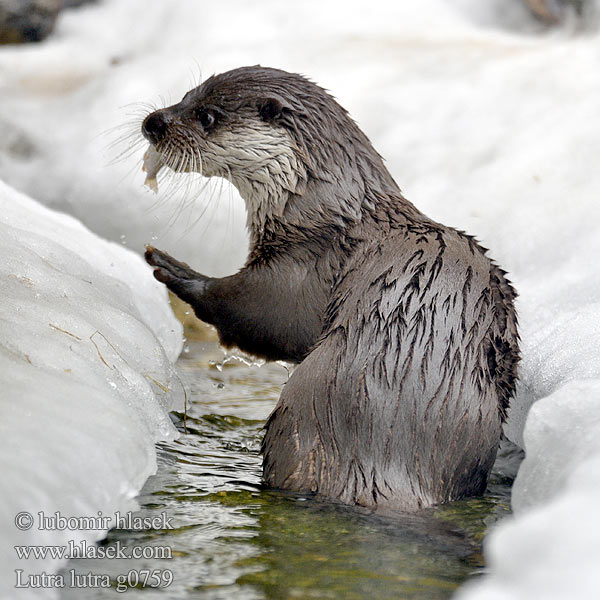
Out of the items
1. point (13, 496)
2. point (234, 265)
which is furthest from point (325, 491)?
point (234, 265)

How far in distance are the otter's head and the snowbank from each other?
0.51 metres

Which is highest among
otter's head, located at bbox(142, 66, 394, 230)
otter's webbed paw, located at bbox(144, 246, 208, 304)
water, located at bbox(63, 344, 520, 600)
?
otter's head, located at bbox(142, 66, 394, 230)

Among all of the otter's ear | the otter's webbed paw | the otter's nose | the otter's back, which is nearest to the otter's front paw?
the otter's webbed paw

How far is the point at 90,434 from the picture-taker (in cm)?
192

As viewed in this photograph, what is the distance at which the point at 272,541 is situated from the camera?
189 centimetres

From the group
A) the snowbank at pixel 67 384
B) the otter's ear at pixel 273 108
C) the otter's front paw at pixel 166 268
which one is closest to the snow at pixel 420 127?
the snowbank at pixel 67 384

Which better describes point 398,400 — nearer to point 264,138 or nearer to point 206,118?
point 264,138

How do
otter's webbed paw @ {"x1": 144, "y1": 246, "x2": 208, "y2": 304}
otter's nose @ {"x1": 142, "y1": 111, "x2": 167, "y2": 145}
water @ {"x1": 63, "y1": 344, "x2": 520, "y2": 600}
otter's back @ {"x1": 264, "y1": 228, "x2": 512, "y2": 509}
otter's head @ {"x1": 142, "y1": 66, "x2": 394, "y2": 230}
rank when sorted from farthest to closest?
otter's nose @ {"x1": 142, "y1": 111, "x2": 167, "y2": 145} < otter's webbed paw @ {"x1": 144, "y1": 246, "x2": 208, "y2": 304} < otter's head @ {"x1": 142, "y1": 66, "x2": 394, "y2": 230} < otter's back @ {"x1": 264, "y1": 228, "x2": 512, "y2": 509} < water @ {"x1": 63, "y1": 344, "x2": 520, "y2": 600}

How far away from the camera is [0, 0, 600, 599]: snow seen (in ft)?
9.28

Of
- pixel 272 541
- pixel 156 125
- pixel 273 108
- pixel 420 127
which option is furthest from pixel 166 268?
pixel 420 127

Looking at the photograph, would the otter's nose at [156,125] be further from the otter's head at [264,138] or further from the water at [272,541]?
the water at [272,541]

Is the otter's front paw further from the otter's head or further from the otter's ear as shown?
the otter's ear

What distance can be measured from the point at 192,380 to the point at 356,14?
3715 millimetres

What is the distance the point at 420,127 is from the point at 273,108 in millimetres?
2200
